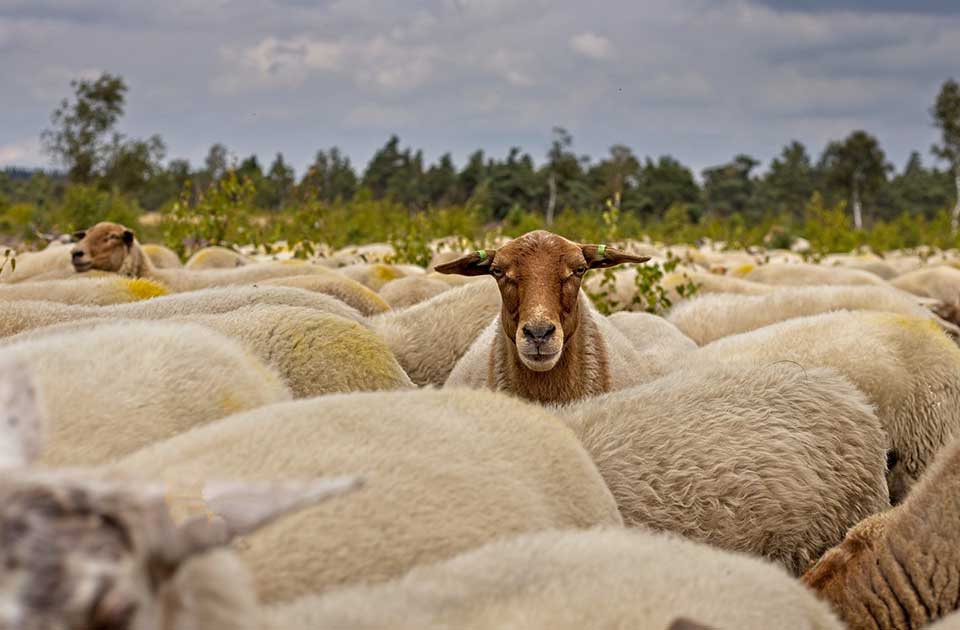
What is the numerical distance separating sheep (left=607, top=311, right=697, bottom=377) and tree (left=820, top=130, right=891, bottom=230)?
62616 millimetres

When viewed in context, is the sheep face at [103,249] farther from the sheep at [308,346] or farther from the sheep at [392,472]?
the sheep at [392,472]

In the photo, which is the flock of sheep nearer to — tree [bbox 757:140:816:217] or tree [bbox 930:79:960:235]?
tree [bbox 930:79:960:235]

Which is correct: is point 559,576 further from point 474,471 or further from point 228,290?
point 228,290

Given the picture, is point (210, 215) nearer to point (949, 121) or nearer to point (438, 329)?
point (438, 329)

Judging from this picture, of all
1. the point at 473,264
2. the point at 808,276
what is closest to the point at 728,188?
the point at 808,276

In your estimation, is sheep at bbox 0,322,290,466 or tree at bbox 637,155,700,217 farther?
tree at bbox 637,155,700,217

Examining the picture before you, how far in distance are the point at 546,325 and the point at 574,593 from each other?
9.59ft

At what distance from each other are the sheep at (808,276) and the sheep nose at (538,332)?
28.2ft

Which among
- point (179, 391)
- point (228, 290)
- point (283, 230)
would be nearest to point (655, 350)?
point (228, 290)

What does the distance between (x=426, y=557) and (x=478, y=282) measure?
5146mm

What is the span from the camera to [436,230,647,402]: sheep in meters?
5.20

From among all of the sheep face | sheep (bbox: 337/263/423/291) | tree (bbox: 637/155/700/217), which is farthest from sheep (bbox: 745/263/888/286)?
tree (bbox: 637/155/700/217)

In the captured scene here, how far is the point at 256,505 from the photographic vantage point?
1.51 metres

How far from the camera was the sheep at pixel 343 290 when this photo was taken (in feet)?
26.2
